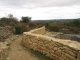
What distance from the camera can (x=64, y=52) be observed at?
502 centimetres

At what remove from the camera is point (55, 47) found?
561cm

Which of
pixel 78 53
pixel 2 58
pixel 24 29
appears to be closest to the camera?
pixel 78 53

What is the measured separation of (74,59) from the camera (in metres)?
4.57

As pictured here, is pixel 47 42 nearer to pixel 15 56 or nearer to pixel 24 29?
pixel 15 56

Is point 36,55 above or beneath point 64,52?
beneath

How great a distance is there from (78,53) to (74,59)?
0.30 meters

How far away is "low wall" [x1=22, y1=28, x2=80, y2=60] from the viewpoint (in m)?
4.65

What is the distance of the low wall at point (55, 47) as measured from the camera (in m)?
4.65

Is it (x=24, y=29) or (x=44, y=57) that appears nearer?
(x=44, y=57)

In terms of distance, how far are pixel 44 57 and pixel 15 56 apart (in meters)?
1.41

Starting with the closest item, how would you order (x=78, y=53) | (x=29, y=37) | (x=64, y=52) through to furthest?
(x=78, y=53), (x=64, y=52), (x=29, y=37)

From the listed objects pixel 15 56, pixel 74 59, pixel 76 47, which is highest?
pixel 76 47

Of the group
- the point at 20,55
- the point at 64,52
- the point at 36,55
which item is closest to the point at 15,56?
the point at 20,55

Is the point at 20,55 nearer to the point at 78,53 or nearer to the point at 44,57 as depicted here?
the point at 44,57
